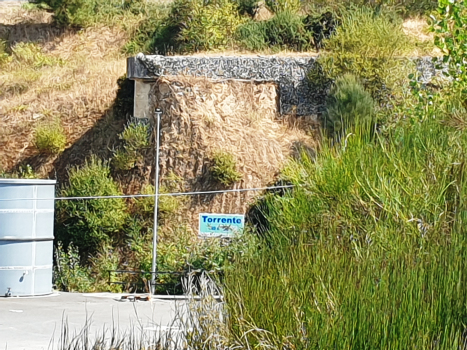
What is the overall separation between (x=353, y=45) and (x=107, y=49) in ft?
34.2

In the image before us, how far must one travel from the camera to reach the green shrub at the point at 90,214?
67.4 ft

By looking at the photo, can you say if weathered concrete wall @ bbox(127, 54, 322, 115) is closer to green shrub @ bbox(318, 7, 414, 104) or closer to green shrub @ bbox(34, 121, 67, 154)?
green shrub @ bbox(318, 7, 414, 104)

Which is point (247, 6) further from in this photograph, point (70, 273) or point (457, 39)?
point (457, 39)

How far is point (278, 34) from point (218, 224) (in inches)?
293

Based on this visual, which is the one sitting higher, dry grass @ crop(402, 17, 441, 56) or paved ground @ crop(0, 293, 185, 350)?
dry grass @ crop(402, 17, 441, 56)

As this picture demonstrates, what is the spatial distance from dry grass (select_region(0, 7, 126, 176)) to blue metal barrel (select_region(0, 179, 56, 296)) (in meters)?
8.95

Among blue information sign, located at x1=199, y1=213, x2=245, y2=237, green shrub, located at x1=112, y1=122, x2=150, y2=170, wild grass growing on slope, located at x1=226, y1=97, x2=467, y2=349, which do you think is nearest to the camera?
wild grass growing on slope, located at x1=226, y1=97, x2=467, y2=349

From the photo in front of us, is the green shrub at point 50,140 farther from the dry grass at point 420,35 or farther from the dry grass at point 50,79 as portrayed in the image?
the dry grass at point 420,35

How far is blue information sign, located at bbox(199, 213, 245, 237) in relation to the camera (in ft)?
62.5

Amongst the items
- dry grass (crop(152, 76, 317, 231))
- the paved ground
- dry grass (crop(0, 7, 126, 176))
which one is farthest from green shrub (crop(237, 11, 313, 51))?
the paved ground

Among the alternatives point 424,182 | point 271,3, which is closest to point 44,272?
point 424,182

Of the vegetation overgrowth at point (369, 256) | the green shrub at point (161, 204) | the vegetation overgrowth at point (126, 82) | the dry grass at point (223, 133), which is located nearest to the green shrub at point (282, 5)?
the vegetation overgrowth at point (126, 82)

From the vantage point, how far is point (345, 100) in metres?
20.7

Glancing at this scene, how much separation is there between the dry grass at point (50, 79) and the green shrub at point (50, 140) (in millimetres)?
227
